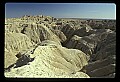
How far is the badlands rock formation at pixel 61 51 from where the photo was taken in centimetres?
742

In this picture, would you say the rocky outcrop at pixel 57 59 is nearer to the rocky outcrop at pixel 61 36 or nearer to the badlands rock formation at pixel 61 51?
the badlands rock formation at pixel 61 51

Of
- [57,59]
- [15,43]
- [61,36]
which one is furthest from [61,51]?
[61,36]

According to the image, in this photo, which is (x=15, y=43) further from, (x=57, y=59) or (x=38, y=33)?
(x=57, y=59)

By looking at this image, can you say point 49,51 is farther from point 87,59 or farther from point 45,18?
point 45,18

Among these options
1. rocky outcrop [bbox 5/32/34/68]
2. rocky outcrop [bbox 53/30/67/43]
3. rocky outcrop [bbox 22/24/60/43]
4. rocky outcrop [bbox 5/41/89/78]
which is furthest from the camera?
rocky outcrop [bbox 53/30/67/43]

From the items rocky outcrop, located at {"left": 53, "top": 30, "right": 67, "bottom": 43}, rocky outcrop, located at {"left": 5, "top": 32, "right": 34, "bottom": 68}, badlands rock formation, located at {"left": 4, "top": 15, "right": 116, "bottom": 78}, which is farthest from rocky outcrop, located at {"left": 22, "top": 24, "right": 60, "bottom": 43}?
rocky outcrop, located at {"left": 5, "top": 32, "right": 34, "bottom": 68}

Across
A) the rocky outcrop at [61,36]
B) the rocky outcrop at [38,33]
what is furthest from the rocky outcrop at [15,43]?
the rocky outcrop at [61,36]

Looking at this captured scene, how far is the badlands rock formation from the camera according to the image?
7.42m

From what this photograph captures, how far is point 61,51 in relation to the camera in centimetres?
1077

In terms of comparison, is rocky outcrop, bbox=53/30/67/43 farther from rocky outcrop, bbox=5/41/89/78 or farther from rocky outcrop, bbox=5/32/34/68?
rocky outcrop, bbox=5/41/89/78

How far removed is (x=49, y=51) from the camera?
30.7 ft
